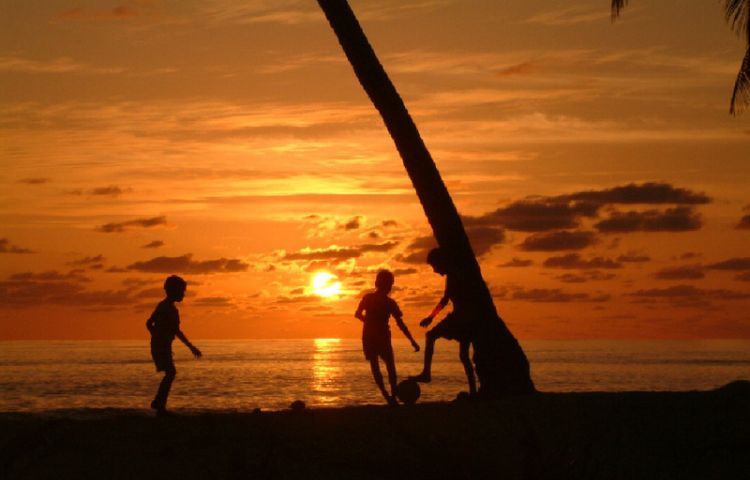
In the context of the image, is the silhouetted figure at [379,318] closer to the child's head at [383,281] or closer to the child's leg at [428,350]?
the child's head at [383,281]

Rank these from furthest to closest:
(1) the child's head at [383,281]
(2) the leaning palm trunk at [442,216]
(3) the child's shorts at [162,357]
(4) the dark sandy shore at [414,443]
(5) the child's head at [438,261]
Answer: (1) the child's head at [383,281]
(5) the child's head at [438,261]
(2) the leaning palm trunk at [442,216]
(3) the child's shorts at [162,357]
(4) the dark sandy shore at [414,443]

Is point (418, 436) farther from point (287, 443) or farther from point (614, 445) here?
point (614, 445)

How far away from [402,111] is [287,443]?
5489 millimetres

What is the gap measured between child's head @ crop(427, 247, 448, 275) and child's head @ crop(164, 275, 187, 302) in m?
3.13

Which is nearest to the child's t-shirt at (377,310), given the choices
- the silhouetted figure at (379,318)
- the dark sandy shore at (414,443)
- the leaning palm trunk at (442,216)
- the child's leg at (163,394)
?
the silhouetted figure at (379,318)

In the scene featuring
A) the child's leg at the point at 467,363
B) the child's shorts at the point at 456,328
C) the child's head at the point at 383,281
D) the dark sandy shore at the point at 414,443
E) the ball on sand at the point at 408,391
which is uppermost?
the child's head at the point at 383,281

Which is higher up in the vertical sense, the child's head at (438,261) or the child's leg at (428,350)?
the child's head at (438,261)

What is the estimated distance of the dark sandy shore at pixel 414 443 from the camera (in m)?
9.14

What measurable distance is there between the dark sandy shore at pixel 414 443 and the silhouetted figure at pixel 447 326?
200cm

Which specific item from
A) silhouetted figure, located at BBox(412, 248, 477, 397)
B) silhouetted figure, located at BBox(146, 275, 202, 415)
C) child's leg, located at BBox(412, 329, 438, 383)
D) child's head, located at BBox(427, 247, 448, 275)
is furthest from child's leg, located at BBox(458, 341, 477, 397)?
silhouetted figure, located at BBox(146, 275, 202, 415)

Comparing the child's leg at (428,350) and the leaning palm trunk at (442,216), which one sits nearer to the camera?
the child's leg at (428,350)

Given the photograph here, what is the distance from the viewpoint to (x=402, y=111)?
1384 cm

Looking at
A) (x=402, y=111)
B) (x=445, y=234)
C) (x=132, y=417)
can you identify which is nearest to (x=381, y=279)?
(x=445, y=234)

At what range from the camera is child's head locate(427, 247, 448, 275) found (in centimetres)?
1377
